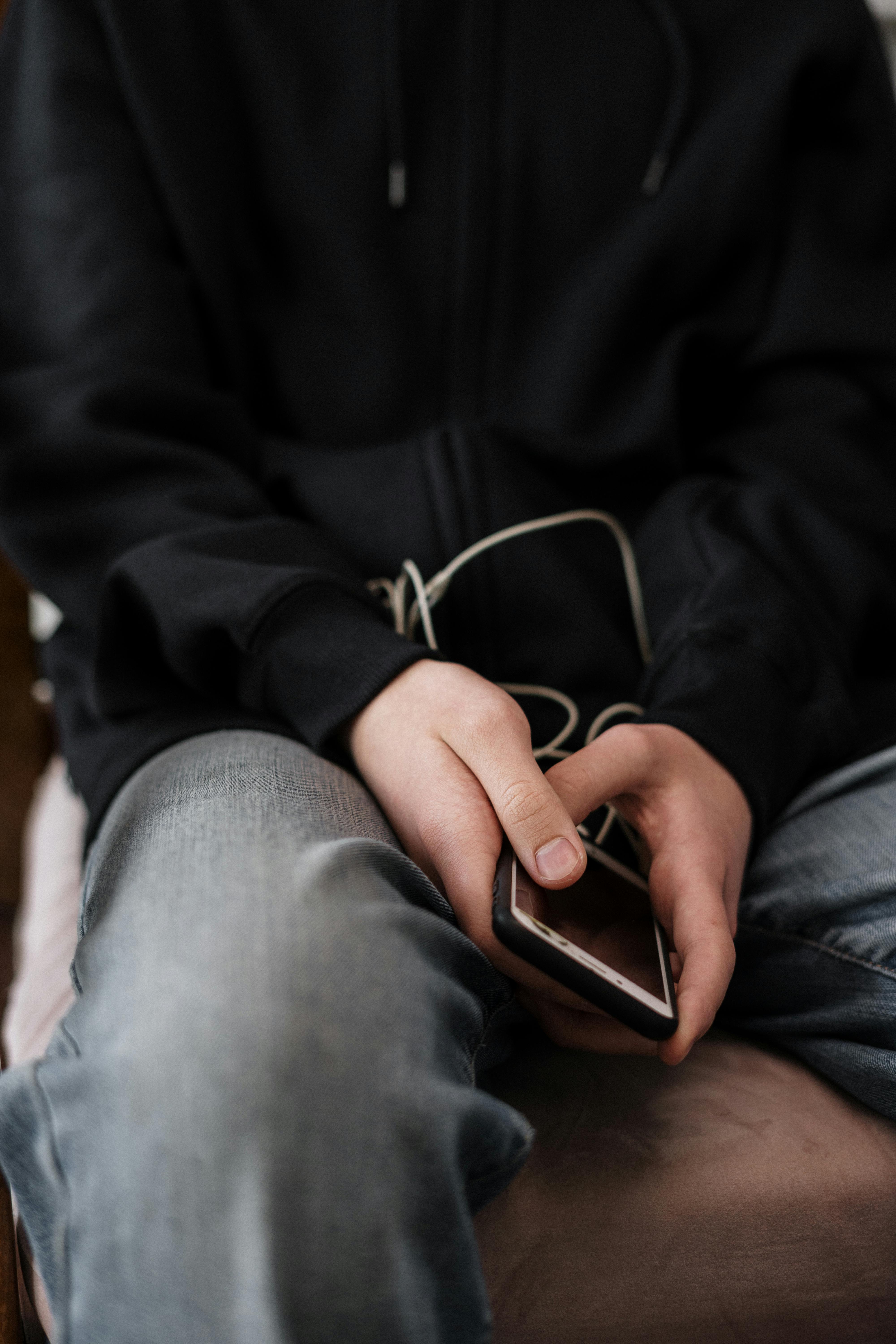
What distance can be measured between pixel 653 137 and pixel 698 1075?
2.00 ft

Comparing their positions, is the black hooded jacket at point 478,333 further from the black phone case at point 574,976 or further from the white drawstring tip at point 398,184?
the black phone case at point 574,976

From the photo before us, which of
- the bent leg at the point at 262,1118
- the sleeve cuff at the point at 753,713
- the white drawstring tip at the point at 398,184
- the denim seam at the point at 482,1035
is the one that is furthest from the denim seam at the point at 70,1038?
the white drawstring tip at the point at 398,184

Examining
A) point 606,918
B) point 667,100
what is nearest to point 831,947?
point 606,918

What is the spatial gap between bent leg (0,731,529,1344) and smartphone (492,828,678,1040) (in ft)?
0.10

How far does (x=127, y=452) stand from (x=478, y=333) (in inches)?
10.3

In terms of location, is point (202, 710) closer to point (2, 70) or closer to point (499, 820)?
point (499, 820)

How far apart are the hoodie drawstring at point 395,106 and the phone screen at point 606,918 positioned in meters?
0.48

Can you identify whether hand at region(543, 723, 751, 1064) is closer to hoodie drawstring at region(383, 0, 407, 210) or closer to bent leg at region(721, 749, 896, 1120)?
bent leg at region(721, 749, 896, 1120)

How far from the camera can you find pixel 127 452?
57 cm

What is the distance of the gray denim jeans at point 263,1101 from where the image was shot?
26 centimetres

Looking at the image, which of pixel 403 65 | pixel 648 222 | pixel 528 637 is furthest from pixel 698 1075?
pixel 403 65

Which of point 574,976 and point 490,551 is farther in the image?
point 490,551

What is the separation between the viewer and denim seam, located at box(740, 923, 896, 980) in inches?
16.7

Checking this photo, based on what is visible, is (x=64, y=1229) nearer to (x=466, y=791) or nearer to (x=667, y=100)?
(x=466, y=791)
